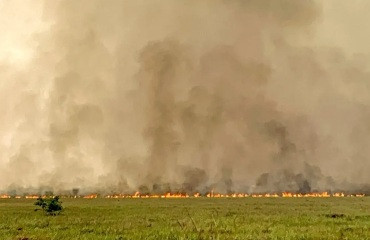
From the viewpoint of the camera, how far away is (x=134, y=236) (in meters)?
27.3

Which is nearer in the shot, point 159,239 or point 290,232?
point 159,239

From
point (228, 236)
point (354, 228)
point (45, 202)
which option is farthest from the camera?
point (45, 202)

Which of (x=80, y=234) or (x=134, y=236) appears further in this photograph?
(x=80, y=234)

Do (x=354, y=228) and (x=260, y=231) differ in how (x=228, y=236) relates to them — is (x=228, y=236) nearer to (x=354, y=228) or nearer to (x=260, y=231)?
(x=260, y=231)

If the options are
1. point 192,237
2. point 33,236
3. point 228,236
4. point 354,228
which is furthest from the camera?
point 354,228

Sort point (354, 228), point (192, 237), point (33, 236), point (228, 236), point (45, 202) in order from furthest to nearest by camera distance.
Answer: point (45, 202)
point (354, 228)
point (33, 236)
point (228, 236)
point (192, 237)

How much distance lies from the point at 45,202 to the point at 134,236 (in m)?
38.6

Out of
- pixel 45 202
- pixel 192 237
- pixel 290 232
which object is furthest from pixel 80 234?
pixel 45 202

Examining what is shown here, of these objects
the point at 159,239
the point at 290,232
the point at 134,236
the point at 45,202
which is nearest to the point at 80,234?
the point at 134,236

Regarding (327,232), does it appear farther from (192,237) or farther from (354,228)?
(192,237)

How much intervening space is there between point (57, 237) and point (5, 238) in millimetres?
3498

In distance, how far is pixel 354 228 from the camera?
33250 millimetres

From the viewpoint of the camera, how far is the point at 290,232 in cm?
2930

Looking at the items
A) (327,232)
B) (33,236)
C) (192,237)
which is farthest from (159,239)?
(327,232)
